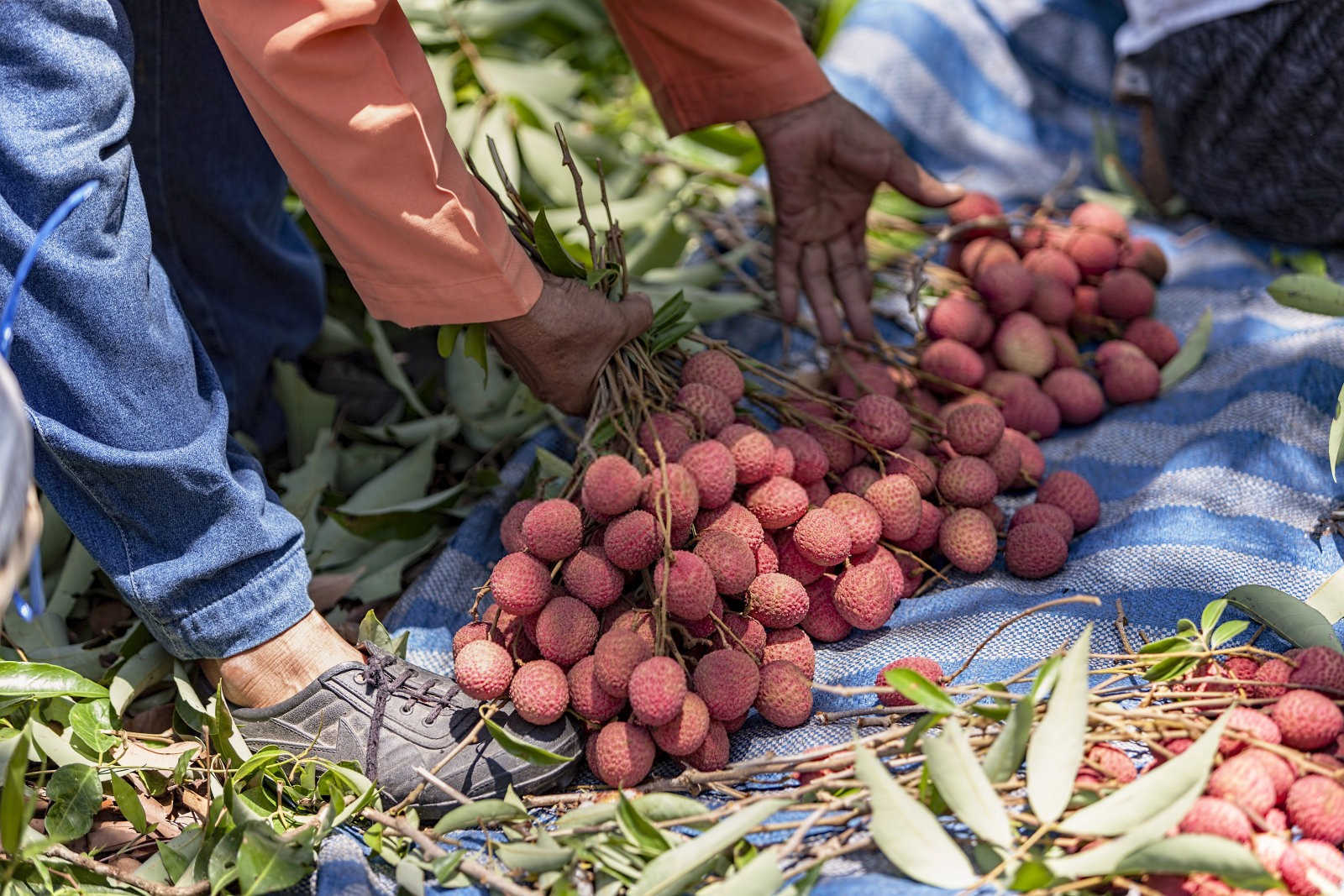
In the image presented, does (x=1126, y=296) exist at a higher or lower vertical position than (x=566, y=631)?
higher

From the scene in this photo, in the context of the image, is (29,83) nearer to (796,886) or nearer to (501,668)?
(501,668)

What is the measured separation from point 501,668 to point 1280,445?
1020mm

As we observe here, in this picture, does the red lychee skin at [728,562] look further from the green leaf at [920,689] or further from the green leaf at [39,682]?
the green leaf at [39,682]

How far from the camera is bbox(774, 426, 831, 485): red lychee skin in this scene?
1264 millimetres

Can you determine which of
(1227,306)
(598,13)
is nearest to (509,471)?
(1227,306)

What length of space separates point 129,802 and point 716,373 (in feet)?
2.58

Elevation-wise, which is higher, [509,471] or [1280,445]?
[1280,445]

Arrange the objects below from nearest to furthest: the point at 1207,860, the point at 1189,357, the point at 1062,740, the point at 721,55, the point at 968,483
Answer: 1. the point at 1207,860
2. the point at 1062,740
3. the point at 968,483
4. the point at 721,55
5. the point at 1189,357

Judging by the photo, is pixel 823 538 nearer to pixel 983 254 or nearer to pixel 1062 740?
pixel 1062 740

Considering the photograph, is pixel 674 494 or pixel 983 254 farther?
pixel 983 254

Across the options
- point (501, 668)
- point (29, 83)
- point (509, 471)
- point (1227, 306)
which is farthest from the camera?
point (1227, 306)

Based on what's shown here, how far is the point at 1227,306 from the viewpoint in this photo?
1701mm

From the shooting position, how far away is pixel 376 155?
100 centimetres

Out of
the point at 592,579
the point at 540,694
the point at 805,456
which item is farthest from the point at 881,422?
the point at 540,694
